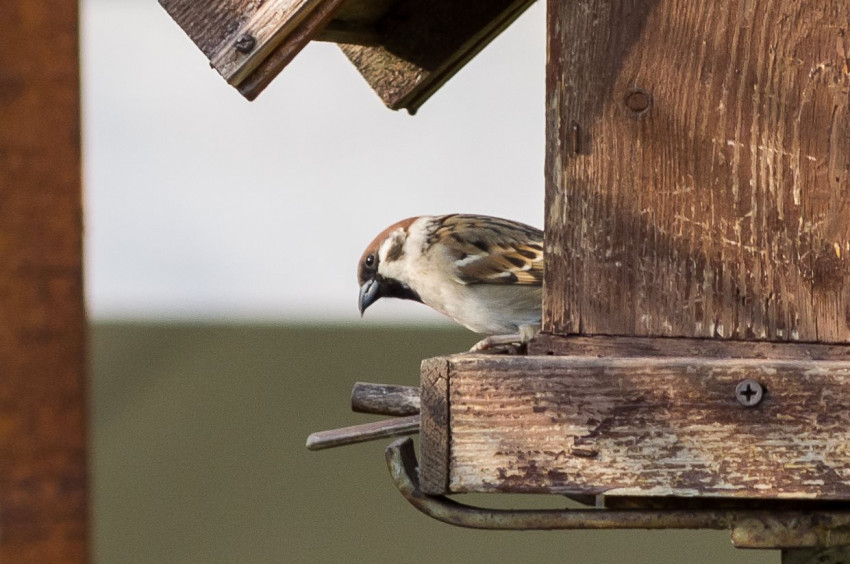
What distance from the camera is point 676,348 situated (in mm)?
1395

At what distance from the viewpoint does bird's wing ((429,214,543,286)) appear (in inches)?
86.0

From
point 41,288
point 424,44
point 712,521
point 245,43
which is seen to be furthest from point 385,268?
point 41,288

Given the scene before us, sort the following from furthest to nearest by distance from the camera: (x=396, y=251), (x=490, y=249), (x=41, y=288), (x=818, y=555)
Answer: (x=396, y=251) → (x=490, y=249) → (x=818, y=555) → (x=41, y=288)

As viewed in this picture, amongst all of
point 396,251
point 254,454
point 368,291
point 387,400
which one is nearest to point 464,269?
point 396,251

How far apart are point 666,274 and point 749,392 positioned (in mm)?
162

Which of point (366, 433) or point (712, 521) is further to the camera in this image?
point (366, 433)

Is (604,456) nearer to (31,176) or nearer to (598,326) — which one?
(598,326)

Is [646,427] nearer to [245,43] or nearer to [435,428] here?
[435,428]

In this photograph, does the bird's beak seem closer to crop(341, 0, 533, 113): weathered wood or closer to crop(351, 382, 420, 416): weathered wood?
crop(341, 0, 533, 113): weathered wood

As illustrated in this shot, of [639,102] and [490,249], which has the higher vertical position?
[639,102]

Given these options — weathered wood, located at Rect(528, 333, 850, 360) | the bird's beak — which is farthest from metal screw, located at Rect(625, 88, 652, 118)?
the bird's beak

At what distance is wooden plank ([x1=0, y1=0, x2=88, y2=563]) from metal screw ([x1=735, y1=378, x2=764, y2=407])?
64cm

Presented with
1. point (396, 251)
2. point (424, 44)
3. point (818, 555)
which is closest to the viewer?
point (818, 555)

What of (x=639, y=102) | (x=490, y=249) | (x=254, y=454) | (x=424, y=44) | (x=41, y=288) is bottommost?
(x=254, y=454)
